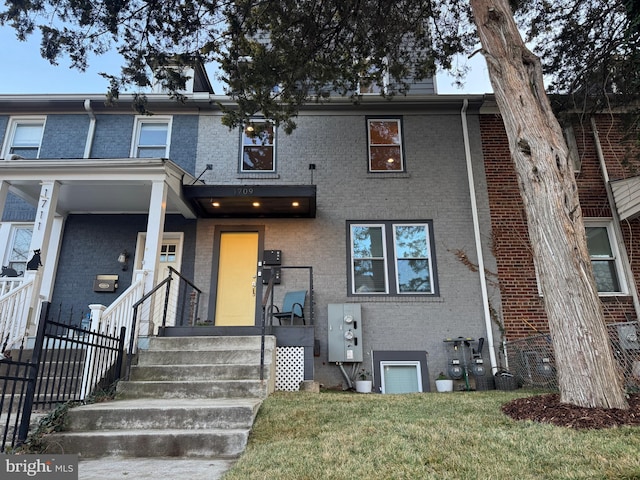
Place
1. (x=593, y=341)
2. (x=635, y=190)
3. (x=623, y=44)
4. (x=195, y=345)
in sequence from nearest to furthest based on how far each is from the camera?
(x=593, y=341) < (x=195, y=345) < (x=623, y=44) < (x=635, y=190)

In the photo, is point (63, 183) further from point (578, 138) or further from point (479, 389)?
point (578, 138)

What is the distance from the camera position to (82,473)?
2885mm

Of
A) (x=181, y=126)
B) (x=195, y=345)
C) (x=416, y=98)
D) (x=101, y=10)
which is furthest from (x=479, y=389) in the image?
(x=101, y=10)

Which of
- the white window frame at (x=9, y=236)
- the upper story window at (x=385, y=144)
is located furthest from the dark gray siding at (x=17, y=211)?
the upper story window at (x=385, y=144)

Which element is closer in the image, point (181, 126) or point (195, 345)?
point (195, 345)

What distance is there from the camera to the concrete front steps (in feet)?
11.1

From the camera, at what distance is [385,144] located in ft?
29.0

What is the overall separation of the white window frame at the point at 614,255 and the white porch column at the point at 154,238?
8.08 m

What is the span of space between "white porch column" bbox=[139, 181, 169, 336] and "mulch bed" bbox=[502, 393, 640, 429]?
498cm

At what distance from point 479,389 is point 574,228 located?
405 cm

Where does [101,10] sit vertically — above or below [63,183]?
above

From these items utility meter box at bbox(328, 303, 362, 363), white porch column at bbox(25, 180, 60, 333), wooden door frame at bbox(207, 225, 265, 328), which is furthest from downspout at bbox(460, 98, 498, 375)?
Result: white porch column at bbox(25, 180, 60, 333)

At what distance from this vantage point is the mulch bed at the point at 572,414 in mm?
3176

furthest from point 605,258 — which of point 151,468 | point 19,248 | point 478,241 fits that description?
point 19,248
